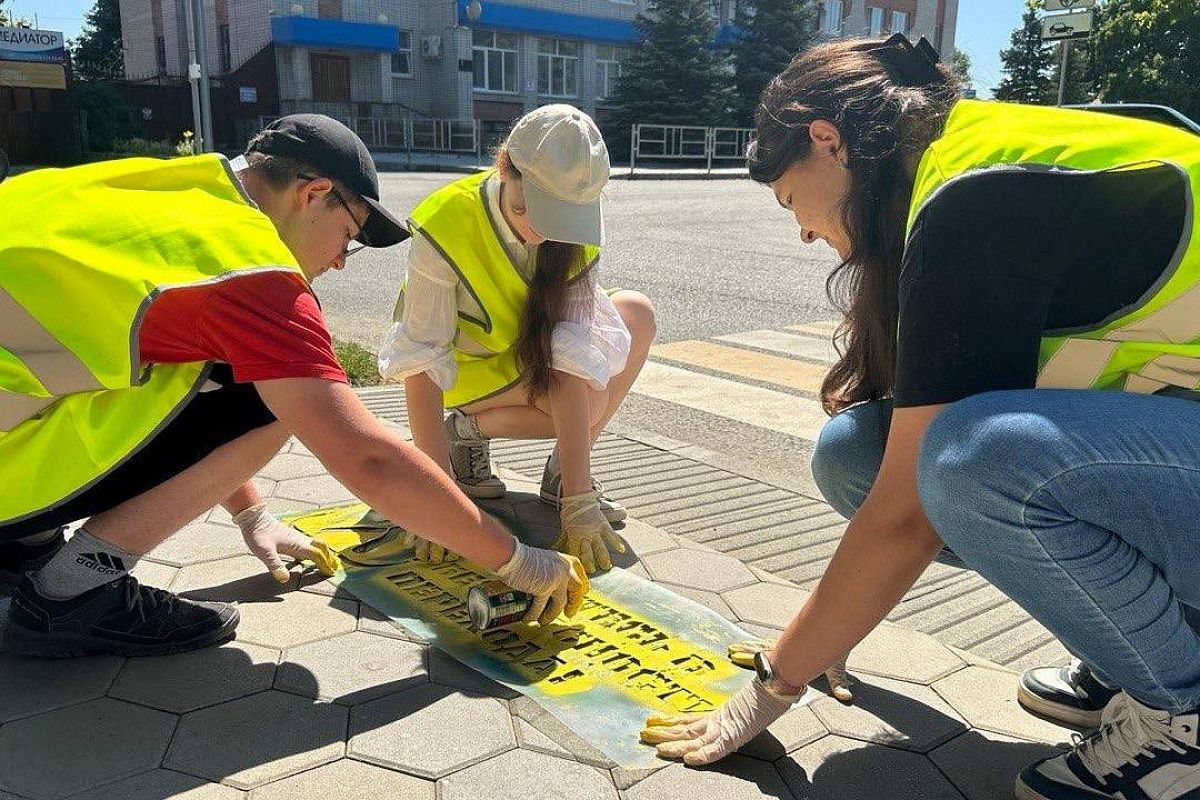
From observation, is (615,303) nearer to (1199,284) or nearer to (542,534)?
(542,534)

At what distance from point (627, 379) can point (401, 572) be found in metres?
1.01

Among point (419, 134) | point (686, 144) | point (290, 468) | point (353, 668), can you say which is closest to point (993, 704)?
point (353, 668)

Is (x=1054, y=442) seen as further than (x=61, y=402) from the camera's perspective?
No

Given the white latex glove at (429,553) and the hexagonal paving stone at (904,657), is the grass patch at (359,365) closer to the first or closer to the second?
the white latex glove at (429,553)

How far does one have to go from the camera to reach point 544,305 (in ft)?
9.52

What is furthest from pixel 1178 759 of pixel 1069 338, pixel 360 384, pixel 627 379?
pixel 360 384

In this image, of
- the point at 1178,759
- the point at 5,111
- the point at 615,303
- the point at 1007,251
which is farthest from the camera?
the point at 5,111

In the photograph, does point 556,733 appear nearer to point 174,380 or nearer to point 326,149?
point 174,380

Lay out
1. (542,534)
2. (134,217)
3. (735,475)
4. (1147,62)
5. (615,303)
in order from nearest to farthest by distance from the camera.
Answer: (134,217) → (542,534) → (615,303) → (735,475) → (1147,62)

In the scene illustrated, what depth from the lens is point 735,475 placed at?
3594mm

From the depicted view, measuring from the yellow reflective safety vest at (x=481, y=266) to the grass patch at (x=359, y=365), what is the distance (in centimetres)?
175

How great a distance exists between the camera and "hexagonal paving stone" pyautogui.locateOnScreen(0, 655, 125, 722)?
2.02 m

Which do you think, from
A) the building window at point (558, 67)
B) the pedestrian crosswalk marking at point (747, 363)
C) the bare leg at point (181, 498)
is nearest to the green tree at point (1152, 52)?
the building window at point (558, 67)

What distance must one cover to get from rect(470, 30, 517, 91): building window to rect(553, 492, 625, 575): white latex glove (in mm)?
31942
